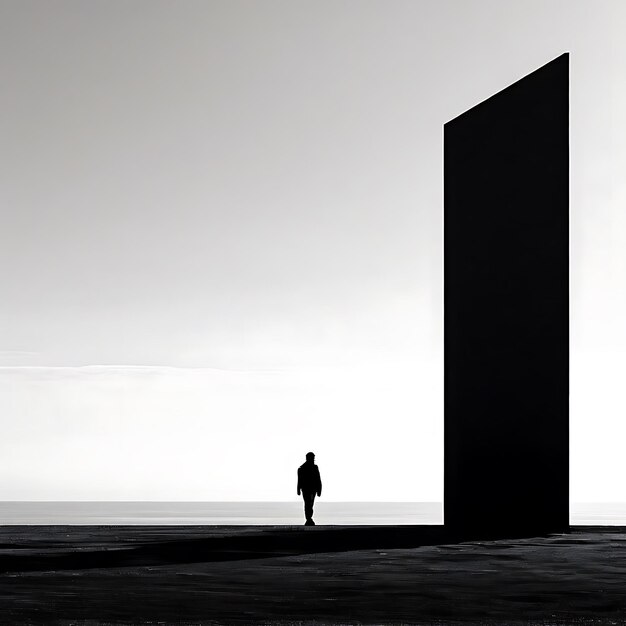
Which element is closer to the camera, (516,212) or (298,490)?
(516,212)

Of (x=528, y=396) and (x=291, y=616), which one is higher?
(x=528, y=396)

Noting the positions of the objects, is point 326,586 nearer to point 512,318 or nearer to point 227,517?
point 512,318

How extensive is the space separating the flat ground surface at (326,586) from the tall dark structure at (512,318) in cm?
226

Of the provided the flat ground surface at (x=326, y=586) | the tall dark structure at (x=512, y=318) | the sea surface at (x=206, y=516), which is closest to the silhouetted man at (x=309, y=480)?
the sea surface at (x=206, y=516)

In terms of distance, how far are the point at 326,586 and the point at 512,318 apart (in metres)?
7.56

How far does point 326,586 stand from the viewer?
888cm

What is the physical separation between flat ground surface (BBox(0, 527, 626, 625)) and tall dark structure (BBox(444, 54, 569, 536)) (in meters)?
2.26

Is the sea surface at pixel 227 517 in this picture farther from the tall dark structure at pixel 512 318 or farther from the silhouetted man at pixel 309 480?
the tall dark structure at pixel 512 318

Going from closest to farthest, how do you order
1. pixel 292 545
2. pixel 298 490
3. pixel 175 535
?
pixel 292 545, pixel 175 535, pixel 298 490

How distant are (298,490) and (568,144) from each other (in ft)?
22.2

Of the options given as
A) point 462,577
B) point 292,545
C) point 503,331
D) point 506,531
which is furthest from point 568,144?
point 462,577

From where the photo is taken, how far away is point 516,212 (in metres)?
15.8

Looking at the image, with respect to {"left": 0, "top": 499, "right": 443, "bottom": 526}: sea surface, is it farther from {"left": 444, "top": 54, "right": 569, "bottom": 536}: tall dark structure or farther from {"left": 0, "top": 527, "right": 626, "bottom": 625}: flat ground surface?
{"left": 0, "top": 527, "right": 626, "bottom": 625}: flat ground surface

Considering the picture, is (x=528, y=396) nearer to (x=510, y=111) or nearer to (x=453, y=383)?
(x=453, y=383)
